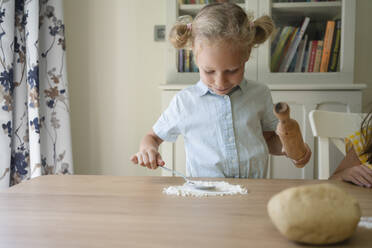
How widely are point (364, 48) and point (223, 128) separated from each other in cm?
131

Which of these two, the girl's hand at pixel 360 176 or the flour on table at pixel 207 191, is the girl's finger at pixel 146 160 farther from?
the girl's hand at pixel 360 176

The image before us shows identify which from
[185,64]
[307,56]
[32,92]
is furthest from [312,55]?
[32,92]

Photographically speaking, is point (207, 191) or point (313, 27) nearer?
point (207, 191)

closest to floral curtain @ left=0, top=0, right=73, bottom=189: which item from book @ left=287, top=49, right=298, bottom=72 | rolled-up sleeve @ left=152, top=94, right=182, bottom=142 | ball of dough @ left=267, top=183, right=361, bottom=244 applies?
rolled-up sleeve @ left=152, top=94, right=182, bottom=142

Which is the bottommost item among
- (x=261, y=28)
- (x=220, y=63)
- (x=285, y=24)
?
(x=220, y=63)

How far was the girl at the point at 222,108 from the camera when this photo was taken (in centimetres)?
92

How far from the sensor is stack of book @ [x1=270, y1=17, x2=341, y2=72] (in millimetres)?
1732

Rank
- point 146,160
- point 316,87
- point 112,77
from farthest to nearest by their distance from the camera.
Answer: point 112,77, point 316,87, point 146,160

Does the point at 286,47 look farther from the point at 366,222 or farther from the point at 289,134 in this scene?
the point at 366,222

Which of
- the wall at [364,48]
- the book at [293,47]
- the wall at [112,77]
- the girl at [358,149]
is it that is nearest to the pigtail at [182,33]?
the girl at [358,149]

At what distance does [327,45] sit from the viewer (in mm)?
1737

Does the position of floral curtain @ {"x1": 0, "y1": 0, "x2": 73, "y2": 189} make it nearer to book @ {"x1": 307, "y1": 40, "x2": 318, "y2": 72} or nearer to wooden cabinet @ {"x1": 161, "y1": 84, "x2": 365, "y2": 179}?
wooden cabinet @ {"x1": 161, "y1": 84, "x2": 365, "y2": 179}

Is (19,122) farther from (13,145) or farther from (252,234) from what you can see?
(252,234)

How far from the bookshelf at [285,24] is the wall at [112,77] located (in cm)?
34
